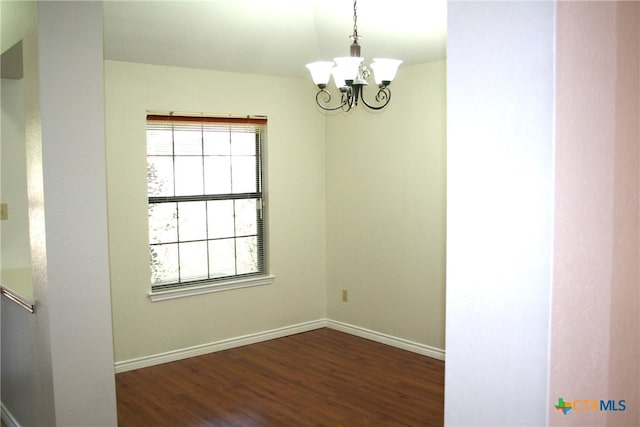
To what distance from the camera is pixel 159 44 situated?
4367mm

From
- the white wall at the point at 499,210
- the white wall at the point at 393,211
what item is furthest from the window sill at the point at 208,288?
the white wall at the point at 499,210

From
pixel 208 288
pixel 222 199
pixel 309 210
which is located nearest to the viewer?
pixel 208 288

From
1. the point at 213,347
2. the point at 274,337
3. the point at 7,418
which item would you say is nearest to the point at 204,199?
the point at 213,347

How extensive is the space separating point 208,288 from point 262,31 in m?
2.15

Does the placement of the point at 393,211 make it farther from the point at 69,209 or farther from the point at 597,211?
the point at 597,211

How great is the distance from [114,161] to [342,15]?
2038mm

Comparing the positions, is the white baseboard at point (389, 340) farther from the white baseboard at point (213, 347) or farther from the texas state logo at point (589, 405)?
the texas state logo at point (589, 405)

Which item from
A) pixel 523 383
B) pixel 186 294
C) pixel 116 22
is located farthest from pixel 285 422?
pixel 116 22

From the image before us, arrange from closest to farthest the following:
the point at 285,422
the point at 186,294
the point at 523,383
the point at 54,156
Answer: the point at 523,383, the point at 54,156, the point at 285,422, the point at 186,294

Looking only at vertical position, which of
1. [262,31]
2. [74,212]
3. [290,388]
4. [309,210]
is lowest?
[290,388]

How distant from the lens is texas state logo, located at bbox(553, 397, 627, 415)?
1.30 meters

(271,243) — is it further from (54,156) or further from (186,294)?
(54,156)

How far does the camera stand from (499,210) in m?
1.35

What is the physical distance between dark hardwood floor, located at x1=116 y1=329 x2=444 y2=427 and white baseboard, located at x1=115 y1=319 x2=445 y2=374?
6cm
